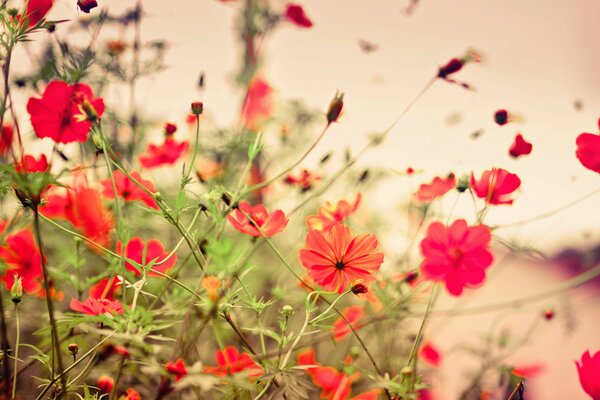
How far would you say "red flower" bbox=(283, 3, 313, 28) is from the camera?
85 centimetres

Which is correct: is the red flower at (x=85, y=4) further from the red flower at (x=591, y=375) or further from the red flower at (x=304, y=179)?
the red flower at (x=591, y=375)

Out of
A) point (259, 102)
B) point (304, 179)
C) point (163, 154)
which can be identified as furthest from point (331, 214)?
point (259, 102)

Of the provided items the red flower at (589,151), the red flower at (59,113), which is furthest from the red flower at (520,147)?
the red flower at (59,113)

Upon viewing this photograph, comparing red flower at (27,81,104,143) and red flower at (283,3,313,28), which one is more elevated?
red flower at (283,3,313,28)

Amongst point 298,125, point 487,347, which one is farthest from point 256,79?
point 487,347

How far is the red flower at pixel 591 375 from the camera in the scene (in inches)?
18.9

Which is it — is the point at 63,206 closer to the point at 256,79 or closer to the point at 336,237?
the point at 336,237

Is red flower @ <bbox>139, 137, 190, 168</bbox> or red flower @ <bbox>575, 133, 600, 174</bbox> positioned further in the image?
red flower @ <bbox>139, 137, 190, 168</bbox>

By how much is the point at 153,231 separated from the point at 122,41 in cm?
44

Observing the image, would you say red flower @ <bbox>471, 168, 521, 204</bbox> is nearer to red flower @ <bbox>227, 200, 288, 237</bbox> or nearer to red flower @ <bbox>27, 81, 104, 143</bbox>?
red flower @ <bbox>227, 200, 288, 237</bbox>

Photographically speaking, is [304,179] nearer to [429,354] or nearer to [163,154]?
[163,154]

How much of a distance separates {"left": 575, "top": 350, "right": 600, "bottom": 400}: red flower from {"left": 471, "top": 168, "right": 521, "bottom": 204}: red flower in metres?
0.21

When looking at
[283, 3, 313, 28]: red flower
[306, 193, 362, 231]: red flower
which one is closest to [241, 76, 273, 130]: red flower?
[283, 3, 313, 28]: red flower

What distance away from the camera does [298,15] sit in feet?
2.85
